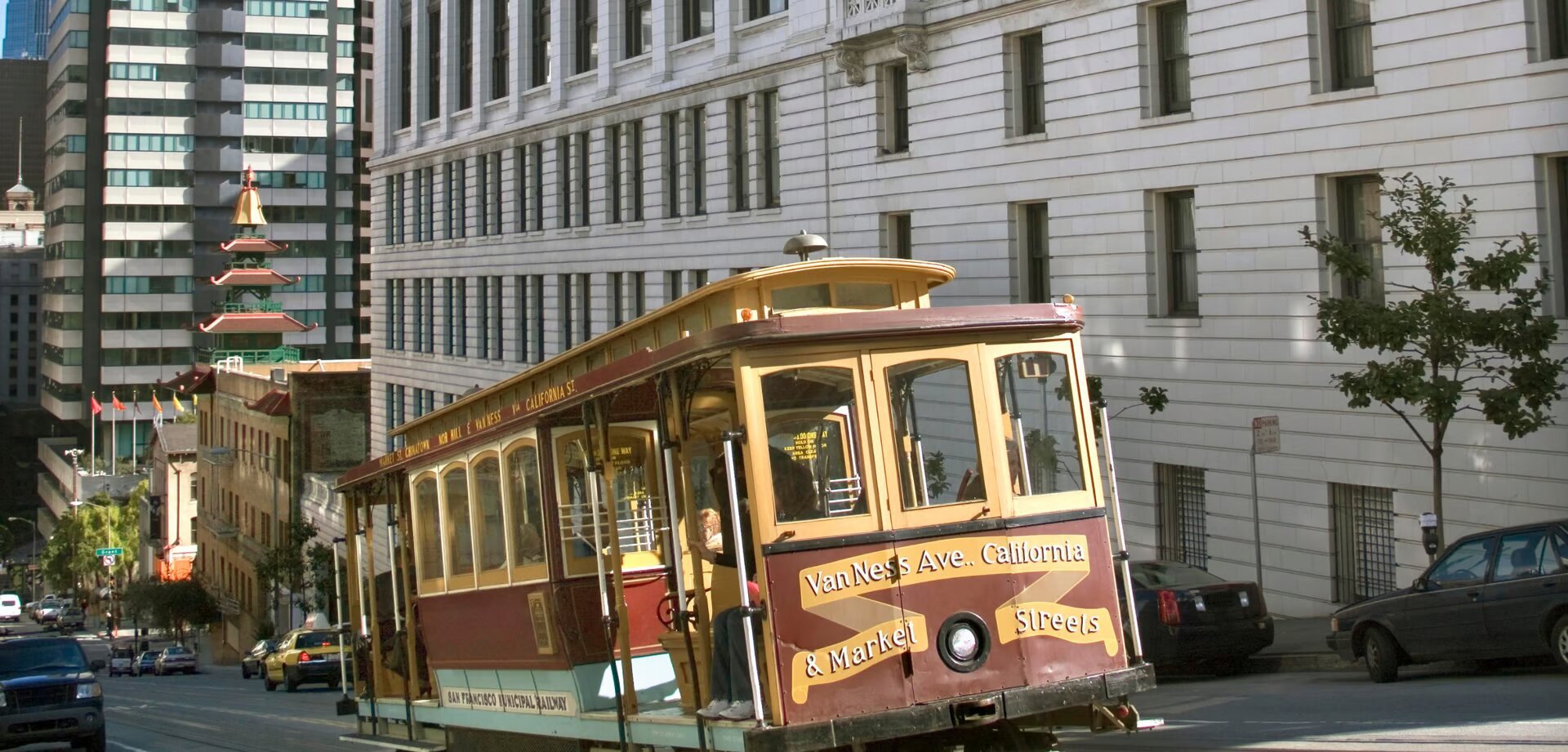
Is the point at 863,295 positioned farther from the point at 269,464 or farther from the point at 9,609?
the point at 9,609

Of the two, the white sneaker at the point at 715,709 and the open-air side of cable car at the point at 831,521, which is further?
the white sneaker at the point at 715,709

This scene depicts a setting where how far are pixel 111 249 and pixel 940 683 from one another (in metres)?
125

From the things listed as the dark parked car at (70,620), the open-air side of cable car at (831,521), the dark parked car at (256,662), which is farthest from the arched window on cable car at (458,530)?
the dark parked car at (70,620)

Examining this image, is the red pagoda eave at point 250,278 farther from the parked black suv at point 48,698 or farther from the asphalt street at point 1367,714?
the asphalt street at point 1367,714

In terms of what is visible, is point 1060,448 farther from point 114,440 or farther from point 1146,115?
point 114,440

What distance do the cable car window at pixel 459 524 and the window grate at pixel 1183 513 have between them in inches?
657

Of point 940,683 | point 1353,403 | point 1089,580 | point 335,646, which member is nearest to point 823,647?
point 940,683

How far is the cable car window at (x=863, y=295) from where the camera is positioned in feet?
35.5

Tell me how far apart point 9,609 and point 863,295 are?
106496 millimetres

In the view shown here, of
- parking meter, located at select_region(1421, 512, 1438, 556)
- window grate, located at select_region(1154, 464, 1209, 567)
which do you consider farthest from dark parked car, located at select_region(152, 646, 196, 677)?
parking meter, located at select_region(1421, 512, 1438, 556)

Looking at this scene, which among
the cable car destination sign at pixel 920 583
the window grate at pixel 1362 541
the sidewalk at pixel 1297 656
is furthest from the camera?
the window grate at pixel 1362 541

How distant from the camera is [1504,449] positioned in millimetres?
22562

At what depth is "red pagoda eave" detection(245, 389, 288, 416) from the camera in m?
70.4

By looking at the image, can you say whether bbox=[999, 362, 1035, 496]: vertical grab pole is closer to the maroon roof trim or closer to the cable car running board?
the maroon roof trim
